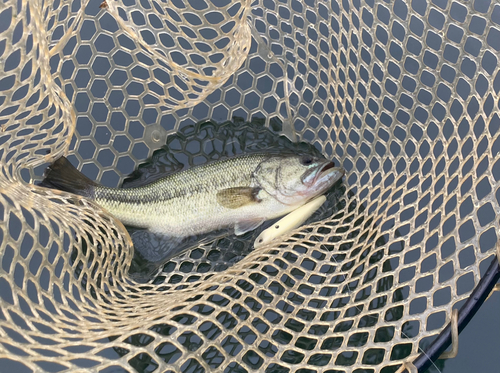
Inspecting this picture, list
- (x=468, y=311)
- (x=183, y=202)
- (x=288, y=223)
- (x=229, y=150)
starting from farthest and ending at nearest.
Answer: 1. (x=229, y=150)
2. (x=183, y=202)
3. (x=288, y=223)
4. (x=468, y=311)

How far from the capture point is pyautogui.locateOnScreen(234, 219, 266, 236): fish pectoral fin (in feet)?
15.7

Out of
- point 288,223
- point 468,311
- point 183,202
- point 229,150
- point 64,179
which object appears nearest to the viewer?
point 468,311

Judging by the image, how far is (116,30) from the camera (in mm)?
5645

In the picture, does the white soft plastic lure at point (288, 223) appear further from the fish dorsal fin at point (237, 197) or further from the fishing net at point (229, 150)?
the fish dorsal fin at point (237, 197)

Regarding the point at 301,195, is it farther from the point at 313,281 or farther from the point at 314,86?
the point at 314,86

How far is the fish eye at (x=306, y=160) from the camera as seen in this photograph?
4812mm

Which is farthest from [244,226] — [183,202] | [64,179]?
[64,179]

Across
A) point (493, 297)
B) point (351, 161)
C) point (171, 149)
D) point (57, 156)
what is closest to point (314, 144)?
point (351, 161)

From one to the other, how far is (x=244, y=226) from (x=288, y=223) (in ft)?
1.78

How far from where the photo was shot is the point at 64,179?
4379 mm

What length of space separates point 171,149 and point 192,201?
96 centimetres

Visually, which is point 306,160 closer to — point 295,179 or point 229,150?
point 295,179

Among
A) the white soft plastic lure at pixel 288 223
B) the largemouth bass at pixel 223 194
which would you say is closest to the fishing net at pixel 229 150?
the white soft plastic lure at pixel 288 223

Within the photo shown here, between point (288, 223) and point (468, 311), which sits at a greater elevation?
point (468, 311)
